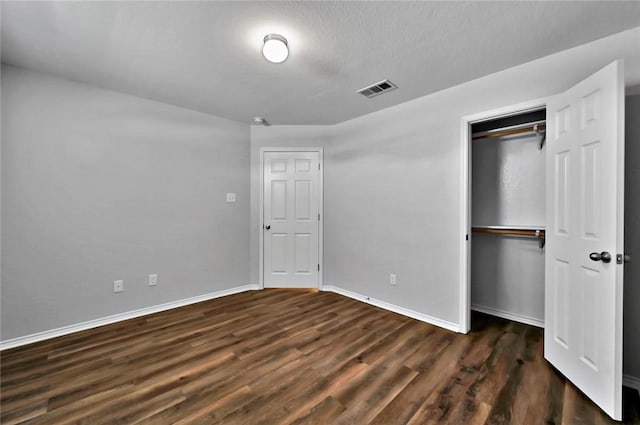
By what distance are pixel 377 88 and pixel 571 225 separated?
2.01m

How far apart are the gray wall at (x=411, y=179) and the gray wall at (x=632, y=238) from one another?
9cm

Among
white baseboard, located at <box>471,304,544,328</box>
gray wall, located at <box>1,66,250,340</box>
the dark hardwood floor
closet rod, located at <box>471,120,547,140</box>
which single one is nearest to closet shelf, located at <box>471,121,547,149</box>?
closet rod, located at <box>471,120,547,140</box>

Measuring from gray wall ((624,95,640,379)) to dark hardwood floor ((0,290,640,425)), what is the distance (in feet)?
0.96

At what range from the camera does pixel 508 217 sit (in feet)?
10.0

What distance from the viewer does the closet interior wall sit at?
9.37 feet

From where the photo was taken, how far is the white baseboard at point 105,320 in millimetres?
2389

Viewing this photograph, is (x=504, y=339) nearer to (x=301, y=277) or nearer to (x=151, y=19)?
(x=301, y=277)

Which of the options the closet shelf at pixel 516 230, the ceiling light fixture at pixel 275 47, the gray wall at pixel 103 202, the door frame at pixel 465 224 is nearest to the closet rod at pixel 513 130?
the door frame at pixel 465 224

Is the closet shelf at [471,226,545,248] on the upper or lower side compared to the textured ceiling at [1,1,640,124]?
lower

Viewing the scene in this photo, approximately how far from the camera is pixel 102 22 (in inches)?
71.9

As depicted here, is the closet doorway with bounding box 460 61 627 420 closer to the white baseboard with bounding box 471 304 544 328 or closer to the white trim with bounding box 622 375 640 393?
the white baseboard with bounding box 471 304 544 328

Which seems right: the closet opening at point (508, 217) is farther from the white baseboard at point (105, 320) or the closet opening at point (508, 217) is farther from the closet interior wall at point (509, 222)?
the white baseboard at point (105, 320)

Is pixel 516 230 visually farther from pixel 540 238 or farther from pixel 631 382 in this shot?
pixel 631 382

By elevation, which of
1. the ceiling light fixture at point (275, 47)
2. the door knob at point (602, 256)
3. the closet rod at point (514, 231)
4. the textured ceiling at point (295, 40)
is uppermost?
the textured ceiling at point (295, 40)
